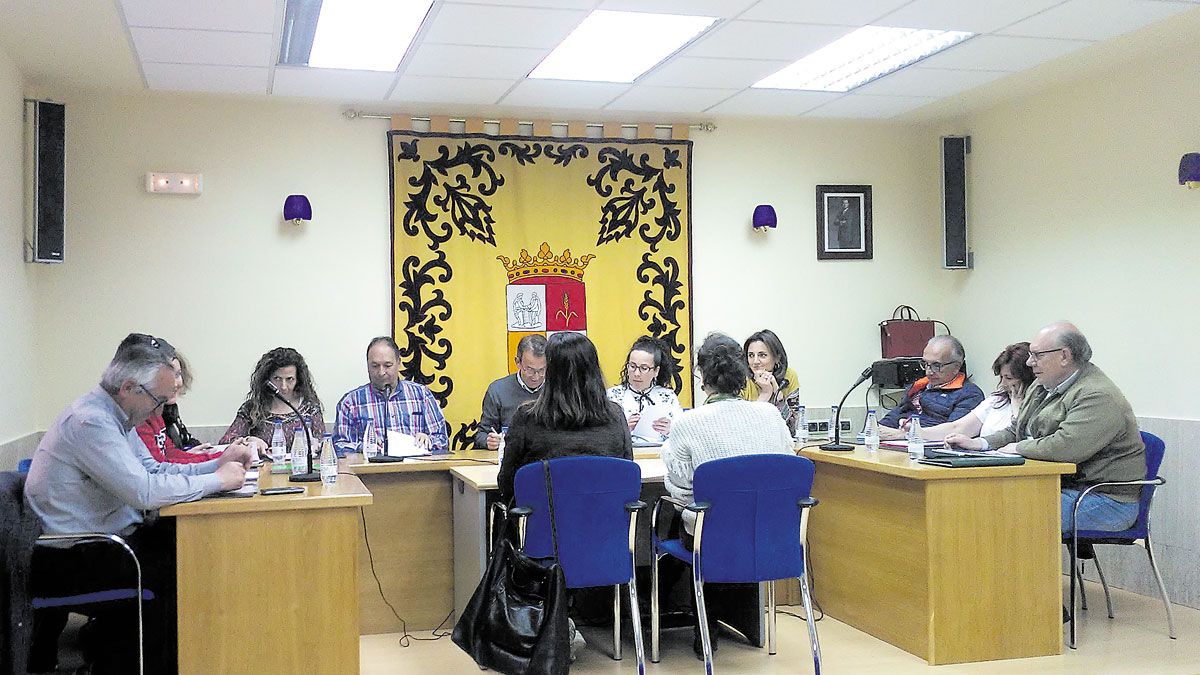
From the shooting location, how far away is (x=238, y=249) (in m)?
6.68

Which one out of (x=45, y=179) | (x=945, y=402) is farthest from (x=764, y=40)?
(x=45, y=179)

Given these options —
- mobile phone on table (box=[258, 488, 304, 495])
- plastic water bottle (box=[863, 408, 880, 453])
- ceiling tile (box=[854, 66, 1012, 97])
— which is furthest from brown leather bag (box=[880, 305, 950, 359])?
mobile phone on table (box=[258, 488, 304, 495])

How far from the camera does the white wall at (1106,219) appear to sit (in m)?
5.85

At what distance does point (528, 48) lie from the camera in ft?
18.3

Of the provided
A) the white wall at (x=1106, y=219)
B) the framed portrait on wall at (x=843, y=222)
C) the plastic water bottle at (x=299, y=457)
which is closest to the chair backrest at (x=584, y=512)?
the plastic water bottle at (x=299, y=457)

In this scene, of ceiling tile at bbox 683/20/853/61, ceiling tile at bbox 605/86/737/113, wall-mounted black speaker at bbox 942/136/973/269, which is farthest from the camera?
wall-mounted black speaker at bbox 942/136/973/269

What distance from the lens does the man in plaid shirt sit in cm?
607

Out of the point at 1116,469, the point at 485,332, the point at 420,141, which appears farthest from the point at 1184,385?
the point at 420,141

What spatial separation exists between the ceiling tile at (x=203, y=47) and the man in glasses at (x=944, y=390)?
3851 mm

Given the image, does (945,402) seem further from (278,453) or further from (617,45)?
(278,453)

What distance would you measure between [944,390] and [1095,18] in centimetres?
224

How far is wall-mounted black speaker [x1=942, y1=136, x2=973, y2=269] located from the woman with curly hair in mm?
4188

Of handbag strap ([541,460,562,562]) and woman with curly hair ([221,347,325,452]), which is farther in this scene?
woman with curly hair ([221,347,325,452])

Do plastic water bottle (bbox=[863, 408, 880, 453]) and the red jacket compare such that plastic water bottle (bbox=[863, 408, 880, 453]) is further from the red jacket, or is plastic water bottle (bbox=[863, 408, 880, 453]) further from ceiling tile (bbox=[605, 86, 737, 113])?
the red jacket
